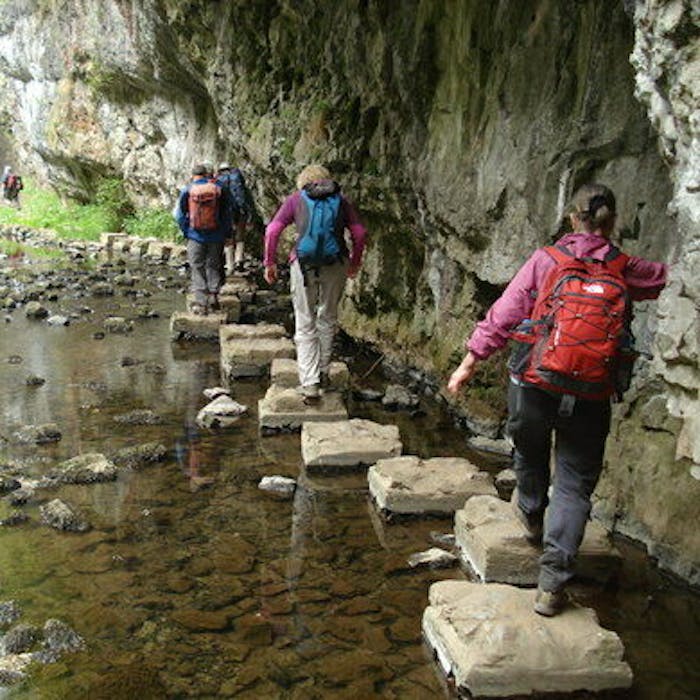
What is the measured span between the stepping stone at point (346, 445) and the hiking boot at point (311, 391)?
599 mm

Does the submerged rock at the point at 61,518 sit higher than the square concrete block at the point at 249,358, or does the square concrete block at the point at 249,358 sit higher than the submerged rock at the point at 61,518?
the square concrete block at the point at 249,358

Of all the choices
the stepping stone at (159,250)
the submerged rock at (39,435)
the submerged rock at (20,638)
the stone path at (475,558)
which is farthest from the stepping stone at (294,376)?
the stepping stone at (159,250)

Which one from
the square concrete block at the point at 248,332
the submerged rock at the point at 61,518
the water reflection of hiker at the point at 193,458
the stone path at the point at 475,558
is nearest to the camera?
the stone path at the point at 475,558

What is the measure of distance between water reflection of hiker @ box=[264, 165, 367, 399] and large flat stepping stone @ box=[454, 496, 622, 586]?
108 inches

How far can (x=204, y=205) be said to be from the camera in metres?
11.2

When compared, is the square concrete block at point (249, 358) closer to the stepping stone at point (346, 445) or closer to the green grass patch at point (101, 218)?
the stepping stone at point (346, 445)

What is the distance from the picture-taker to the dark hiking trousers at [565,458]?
365cm

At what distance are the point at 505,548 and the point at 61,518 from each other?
9.30 feet

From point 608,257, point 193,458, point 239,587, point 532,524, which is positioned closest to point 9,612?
point 239,587

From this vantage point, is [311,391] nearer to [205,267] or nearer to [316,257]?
[316,257]

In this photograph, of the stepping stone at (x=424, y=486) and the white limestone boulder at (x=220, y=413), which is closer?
the stepping stone at (x=424, y=486)

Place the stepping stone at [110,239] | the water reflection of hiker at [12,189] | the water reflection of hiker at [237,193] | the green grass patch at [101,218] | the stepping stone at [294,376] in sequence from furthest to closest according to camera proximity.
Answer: the water reflection of hiker at [12,189]
the green grass patch at [101,218]
the stepping stone at [110,239]
the water reflection of hiker at [237,193]
the stepping stone at [294,376]

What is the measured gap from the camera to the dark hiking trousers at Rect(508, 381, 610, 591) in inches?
144

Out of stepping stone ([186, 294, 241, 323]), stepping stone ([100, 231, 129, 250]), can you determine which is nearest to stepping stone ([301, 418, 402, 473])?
stepping stone ([186, 294, 241, 323])
